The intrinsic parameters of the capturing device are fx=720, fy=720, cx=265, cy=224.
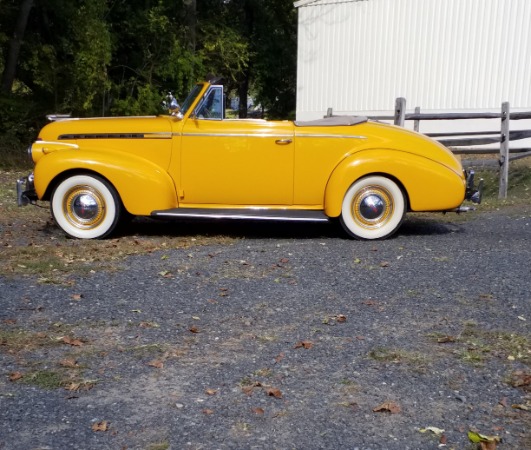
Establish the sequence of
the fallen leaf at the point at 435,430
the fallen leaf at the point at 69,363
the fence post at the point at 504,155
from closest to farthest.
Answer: the fallen leaf at the point at 435,430, the fallen leaf at the point at 69,363, the fence post at the point at 504,155

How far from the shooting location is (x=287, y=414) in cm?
360

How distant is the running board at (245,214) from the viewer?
25.5 ft

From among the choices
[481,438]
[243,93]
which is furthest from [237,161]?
[243,93]

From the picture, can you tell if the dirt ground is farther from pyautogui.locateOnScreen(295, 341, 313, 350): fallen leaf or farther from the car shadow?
the car shadow

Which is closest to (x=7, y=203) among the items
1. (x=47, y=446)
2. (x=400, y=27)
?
(x=47, y=446)

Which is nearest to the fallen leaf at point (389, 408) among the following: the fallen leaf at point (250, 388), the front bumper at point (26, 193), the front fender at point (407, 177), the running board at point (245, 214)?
the fallen leaf at point (250, 388)

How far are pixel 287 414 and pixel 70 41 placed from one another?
18.1 metres

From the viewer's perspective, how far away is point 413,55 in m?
19.8

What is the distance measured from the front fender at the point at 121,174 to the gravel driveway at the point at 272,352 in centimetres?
89

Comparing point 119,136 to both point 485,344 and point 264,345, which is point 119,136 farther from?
point 485,344

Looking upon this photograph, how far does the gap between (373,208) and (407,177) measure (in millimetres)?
499

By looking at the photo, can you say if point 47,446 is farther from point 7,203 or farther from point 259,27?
point 259,27

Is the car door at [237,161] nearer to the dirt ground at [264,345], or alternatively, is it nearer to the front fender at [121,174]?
the front fender at [121,174]

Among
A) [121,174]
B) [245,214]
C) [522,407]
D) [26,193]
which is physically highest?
[121,174]
